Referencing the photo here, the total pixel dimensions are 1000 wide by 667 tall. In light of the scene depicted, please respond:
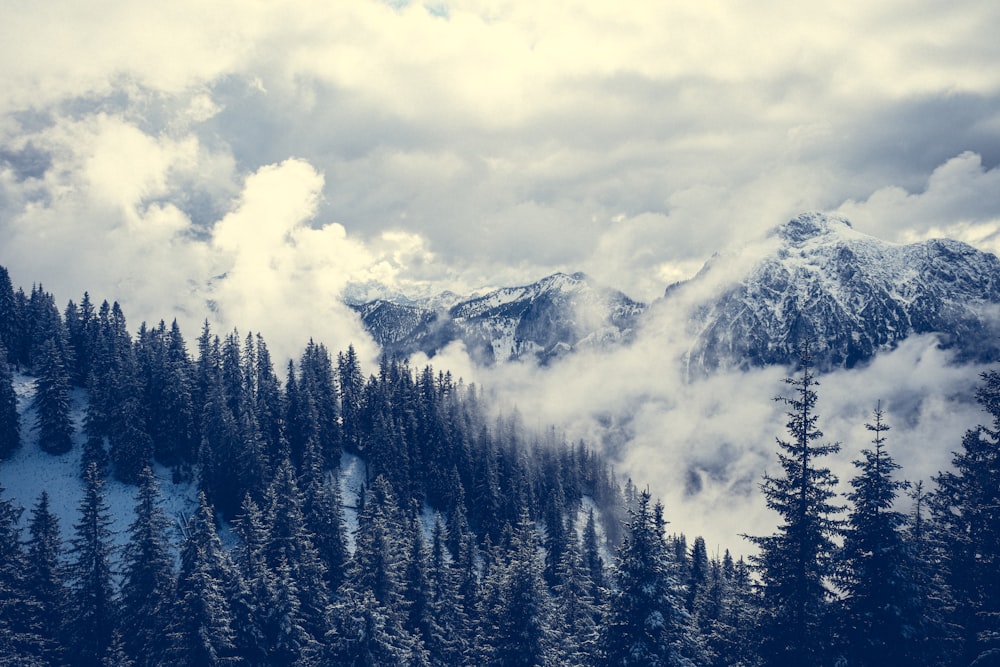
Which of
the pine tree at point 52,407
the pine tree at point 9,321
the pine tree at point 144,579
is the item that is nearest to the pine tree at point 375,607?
the pine tree at point 144,579

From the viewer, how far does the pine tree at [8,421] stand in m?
79.3

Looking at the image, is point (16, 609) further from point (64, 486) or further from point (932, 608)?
point (932, 608)

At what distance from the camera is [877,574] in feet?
80.6

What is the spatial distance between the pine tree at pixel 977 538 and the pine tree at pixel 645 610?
1066 cm

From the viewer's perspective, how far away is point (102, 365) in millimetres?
93375

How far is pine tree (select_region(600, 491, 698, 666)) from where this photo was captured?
26.0 metres

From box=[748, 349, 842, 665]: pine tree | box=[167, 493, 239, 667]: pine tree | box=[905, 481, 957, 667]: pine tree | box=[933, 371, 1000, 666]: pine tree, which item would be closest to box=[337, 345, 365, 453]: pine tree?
box=[167, 493, 239, 667]: pine tree

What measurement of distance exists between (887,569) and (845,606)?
7.80ft

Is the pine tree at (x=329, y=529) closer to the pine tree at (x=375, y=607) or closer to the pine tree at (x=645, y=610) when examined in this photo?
the pine tree at (x=375, y=607)

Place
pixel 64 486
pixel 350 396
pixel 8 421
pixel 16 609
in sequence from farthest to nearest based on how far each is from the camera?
pixel 350 396
pixel 8 421
pixel 64 486
pixel 16 609

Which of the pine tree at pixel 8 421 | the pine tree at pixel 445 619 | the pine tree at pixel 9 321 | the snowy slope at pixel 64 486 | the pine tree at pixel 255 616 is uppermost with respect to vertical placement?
the pine tree at pixel 9 321

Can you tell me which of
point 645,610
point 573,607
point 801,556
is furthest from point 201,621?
point 801,556

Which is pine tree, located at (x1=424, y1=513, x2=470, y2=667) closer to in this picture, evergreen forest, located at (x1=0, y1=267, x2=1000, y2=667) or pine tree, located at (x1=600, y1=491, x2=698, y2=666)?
evergreen forest, located at (x1=0, y1=267, x2=1000, y2=667)

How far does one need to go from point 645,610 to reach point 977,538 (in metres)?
13.8
